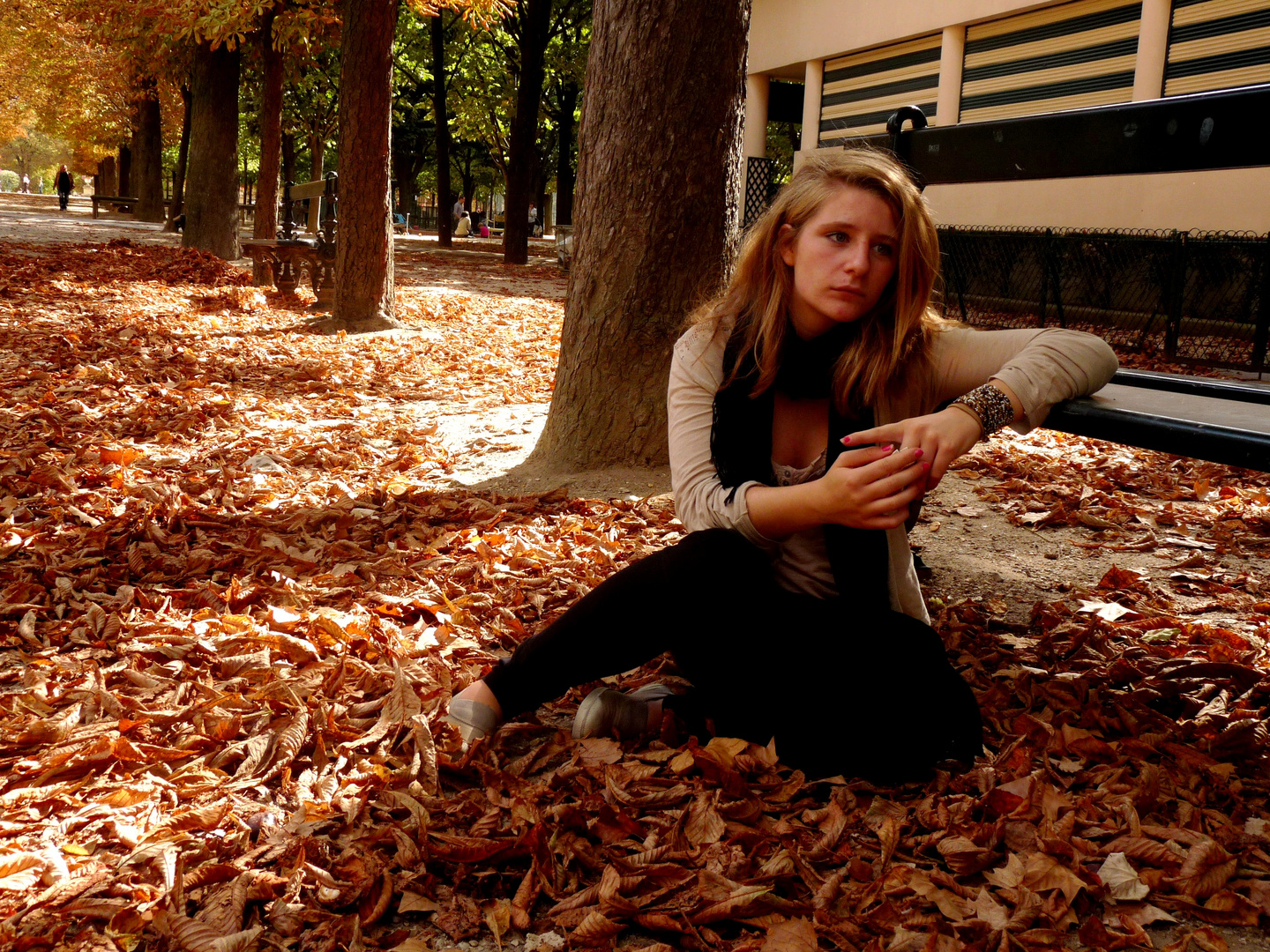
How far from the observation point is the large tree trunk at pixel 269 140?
15570mm

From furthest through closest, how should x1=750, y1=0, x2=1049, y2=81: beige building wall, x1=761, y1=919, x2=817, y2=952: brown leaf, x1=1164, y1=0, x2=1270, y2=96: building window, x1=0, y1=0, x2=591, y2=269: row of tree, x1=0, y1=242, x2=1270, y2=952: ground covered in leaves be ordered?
x1=750, y1=0, x2=1049, y2=81: beige building wall → x1=0, y1=0, x2=591, y2=269: row of tree → x1=1164, y1=0, x2=1270, y2=96: building window → x1=0, y1=242, x2=1270, y2=952: ground covered in leaves → x1=761, y1=919, x2=817, y2=952: brown leaf

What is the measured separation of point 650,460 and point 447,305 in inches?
326

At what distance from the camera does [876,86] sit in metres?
17.0

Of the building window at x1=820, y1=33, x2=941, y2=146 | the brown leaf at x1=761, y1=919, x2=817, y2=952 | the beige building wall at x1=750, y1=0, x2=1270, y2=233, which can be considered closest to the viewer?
the brown leaf at x1=761, y1=919, x2=817, y2=952

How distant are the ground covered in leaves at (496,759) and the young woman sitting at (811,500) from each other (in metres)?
0.14

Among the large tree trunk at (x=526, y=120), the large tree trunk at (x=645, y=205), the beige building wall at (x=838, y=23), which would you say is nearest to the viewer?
the large tree trunk at (x=645, y=205)

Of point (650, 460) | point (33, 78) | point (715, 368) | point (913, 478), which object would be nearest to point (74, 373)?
point (650, 460)

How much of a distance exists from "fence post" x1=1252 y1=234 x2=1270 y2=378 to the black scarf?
788cm

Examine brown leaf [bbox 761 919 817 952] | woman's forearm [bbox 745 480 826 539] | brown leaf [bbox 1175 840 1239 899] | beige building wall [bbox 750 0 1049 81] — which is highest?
beige building wall [bbox 750 0 1049 81]

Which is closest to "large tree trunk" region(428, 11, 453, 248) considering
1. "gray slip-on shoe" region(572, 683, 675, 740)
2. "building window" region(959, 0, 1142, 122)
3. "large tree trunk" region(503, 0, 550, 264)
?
"large tree trunk" region(503, 0, 550, 264)

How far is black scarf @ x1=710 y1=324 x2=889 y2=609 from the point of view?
2.54 metres

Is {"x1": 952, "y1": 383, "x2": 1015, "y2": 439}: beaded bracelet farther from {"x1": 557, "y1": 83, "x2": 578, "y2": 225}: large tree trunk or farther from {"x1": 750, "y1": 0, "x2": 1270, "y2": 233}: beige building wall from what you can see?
Result: {"x1": 557, "y1": 83, "x2": 578, "y2": 225}: large tree trunk

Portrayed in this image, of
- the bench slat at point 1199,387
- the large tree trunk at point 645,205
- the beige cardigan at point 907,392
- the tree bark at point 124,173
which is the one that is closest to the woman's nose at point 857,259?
the beige cardigan at point 907,392

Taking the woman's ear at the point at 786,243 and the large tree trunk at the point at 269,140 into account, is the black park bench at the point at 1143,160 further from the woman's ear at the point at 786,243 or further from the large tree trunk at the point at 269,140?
the large tree trunk at the point at 269,140
